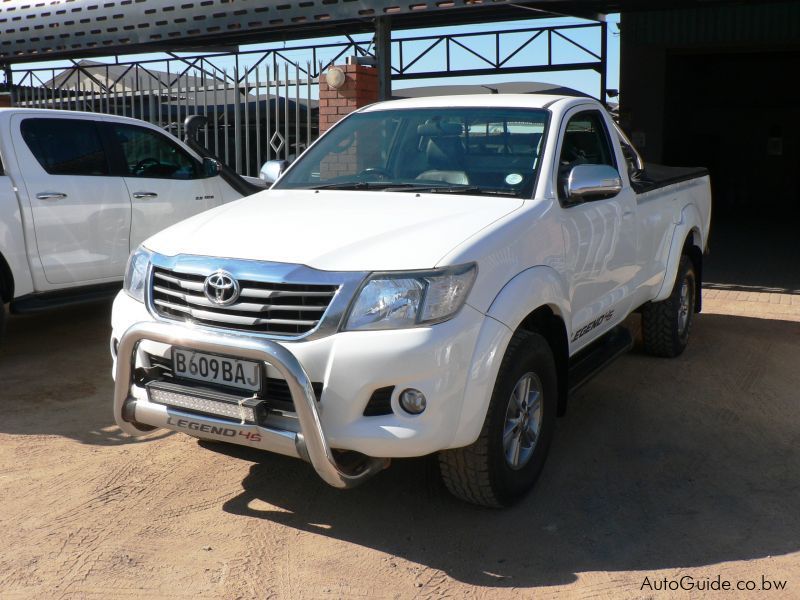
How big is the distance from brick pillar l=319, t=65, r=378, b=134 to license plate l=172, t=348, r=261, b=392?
6.54 m

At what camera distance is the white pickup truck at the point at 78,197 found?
6.36 metres

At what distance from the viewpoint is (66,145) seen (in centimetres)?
682

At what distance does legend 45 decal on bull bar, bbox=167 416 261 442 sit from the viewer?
343 centimetres

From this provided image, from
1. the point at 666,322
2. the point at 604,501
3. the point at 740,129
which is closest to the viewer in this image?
the point at 604,501

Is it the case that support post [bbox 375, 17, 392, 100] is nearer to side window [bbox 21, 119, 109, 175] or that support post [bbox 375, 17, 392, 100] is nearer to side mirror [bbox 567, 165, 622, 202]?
side window [bbox 21, 119, 109, 175]

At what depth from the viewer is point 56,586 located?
10.9 ft

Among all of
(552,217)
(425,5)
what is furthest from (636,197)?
(425,5)

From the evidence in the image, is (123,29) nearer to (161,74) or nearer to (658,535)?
(161,74)

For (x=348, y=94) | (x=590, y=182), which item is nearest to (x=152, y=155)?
(x=348, y=94)

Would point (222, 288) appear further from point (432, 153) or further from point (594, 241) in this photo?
point (594, 241)

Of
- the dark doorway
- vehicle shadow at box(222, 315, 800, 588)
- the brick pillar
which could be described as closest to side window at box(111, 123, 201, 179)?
the brick pillar

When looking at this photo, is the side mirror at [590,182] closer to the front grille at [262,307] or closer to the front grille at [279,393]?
the front grille at [262,307]

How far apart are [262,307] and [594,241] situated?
198 cm

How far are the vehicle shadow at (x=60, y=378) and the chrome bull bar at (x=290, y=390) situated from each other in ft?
4.28
